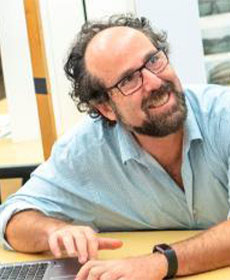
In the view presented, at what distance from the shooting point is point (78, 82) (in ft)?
5.27

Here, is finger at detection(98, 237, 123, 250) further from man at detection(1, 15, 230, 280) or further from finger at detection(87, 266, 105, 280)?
finger at detection(87, 266, 105, 280)

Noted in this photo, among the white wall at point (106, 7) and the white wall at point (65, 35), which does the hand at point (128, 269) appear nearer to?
the white wall at point (65, 35)

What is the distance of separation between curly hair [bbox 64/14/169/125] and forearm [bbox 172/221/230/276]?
478 mm

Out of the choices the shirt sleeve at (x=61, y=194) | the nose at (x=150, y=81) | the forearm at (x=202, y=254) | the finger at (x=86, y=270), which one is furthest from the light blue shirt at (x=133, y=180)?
the finger at (x=86, y=270)

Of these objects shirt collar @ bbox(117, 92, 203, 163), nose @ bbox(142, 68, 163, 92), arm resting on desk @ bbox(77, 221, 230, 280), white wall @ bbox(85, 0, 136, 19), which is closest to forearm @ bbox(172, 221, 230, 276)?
arm resting on desk @ bbox(77, 221, 230, 280)

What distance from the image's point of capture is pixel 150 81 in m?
1.38

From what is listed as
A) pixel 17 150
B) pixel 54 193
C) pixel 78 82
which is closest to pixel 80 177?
pixel 54 193

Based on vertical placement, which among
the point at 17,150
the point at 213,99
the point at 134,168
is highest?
the point at 213,99

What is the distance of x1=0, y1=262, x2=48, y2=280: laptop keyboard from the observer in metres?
1.25

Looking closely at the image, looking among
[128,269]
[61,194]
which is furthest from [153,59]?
→ [128,269]

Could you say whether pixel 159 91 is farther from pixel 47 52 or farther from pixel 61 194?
pixel 47 52

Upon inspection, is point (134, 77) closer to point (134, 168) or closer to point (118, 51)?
point (118, 51)

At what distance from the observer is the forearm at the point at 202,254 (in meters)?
1.18

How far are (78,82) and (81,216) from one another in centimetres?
37
